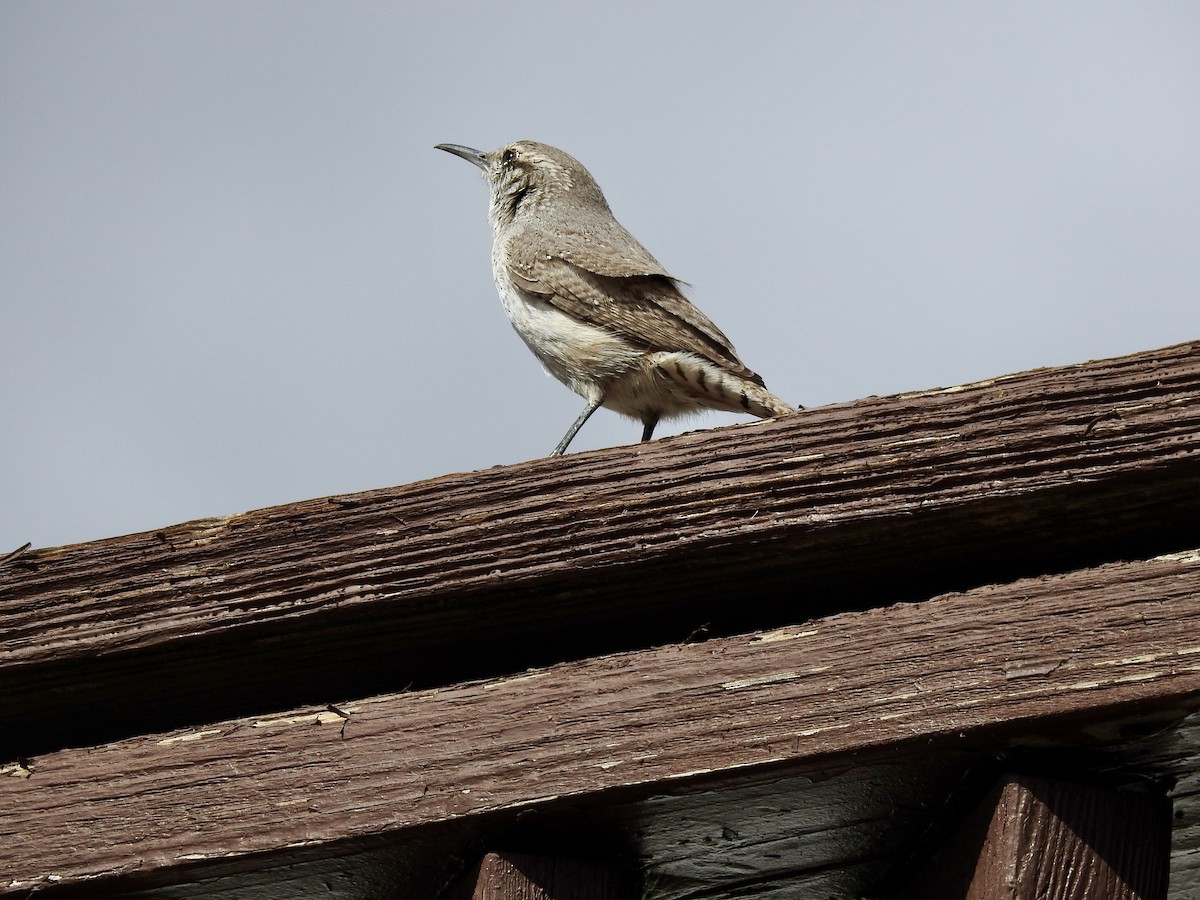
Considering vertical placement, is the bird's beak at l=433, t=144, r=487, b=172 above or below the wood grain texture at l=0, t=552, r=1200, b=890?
above

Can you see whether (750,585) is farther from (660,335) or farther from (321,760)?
(660,335)

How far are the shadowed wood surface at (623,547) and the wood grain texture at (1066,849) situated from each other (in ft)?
1.15

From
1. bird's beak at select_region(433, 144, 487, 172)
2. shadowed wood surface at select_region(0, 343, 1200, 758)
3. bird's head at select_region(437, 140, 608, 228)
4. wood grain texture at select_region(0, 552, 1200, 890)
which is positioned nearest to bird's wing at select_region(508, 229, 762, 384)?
bird's head at select_region(437, 140, 608, 228)

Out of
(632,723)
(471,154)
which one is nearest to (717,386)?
(471,154)

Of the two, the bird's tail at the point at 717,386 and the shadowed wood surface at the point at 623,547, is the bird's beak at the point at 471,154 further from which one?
the shadowed wood surface at the point at 623,547

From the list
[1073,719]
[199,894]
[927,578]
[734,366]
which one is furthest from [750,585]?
[734,366]

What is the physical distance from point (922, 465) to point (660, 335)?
4326 millimetres

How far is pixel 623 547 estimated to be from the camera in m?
1.68

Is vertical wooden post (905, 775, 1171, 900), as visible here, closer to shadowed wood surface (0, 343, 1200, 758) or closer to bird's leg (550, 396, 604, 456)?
shadowed wood surface (0, 343, 1200, 758)

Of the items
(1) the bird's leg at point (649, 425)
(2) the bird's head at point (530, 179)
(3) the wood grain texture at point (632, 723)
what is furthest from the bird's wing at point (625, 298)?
(3) the wood grain texture at point (632, 723)

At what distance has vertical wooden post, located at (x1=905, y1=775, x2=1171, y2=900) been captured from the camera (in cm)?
140

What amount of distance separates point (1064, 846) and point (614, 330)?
4.73 m

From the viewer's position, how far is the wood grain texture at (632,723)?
1439 millimetres

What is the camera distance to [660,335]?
5938 millimetres
